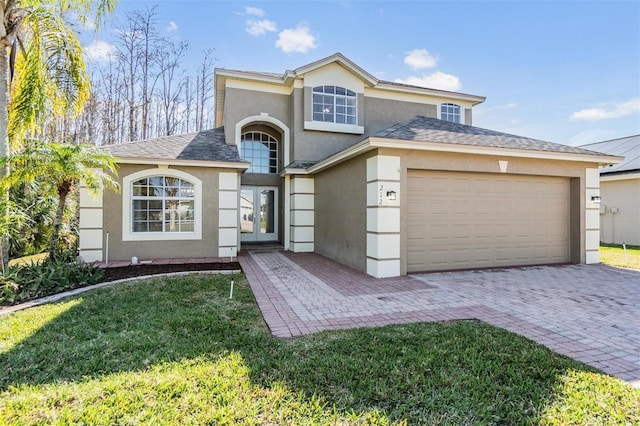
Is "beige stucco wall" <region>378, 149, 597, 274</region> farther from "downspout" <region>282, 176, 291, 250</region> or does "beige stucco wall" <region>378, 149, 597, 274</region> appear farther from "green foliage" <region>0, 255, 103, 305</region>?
"green foliage" <region>0, 255, 103, 305</region>

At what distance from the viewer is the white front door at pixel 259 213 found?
16.0 metres

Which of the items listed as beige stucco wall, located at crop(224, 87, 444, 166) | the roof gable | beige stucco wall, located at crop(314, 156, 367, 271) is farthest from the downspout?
the roof gable

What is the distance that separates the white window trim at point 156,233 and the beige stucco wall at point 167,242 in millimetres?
98

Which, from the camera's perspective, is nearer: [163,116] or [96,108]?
[96,108]

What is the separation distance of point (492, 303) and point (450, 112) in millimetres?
12583

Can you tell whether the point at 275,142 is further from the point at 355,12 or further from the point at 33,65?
the point at 33,65

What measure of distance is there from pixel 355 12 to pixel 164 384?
38.9 ft

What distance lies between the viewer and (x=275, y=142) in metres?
16.3

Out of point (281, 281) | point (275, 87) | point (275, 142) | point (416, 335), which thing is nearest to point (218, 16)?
point (275, 87)

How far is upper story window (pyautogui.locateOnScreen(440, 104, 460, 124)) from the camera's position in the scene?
53.2 feet

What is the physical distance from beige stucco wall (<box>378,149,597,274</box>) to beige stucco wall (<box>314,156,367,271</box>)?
40.9 inches

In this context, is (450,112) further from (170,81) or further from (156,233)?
(170,81)

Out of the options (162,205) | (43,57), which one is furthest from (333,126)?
(43,57)

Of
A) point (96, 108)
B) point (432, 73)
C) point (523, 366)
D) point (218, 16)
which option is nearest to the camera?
point (523, 366)
